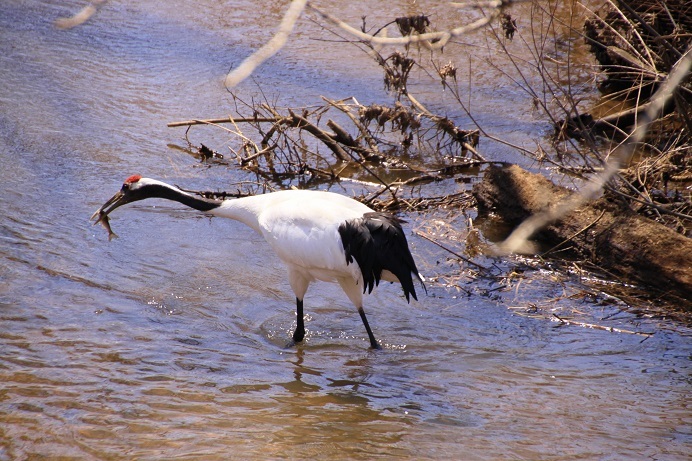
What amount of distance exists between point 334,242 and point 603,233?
7.55ft

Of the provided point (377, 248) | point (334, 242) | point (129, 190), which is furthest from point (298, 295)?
point (129, 190)

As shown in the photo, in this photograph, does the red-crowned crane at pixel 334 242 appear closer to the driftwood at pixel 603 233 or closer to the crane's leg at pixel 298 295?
the crane's leg at pixel 298 295

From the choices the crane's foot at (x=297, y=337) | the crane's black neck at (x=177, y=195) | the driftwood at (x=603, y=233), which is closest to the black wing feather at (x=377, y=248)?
the crane's foot at (x=297, y=337)

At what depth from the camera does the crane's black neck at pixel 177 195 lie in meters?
6.20

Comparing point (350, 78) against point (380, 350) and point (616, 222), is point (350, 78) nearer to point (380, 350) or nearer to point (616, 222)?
point (616, 222)

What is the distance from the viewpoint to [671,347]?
17.9 feet

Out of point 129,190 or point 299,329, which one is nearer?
point 299,329

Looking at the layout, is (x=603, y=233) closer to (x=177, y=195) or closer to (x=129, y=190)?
(x=177, y=195)

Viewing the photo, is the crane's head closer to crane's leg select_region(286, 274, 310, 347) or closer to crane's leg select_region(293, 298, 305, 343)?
crane's leg select_region(286, 274, 310, 347)

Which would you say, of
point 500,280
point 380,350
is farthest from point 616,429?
point 500,280

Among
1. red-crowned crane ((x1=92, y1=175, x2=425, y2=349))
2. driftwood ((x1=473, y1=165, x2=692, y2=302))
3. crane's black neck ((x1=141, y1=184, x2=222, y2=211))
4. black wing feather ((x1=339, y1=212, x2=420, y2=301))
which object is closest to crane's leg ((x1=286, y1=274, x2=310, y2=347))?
red-crowned crane ((x1=92, y1=175, x2=425, y2=349))

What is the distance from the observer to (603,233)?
21.4ft

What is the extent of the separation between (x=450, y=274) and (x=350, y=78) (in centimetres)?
459

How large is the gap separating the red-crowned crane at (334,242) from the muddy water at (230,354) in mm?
408
